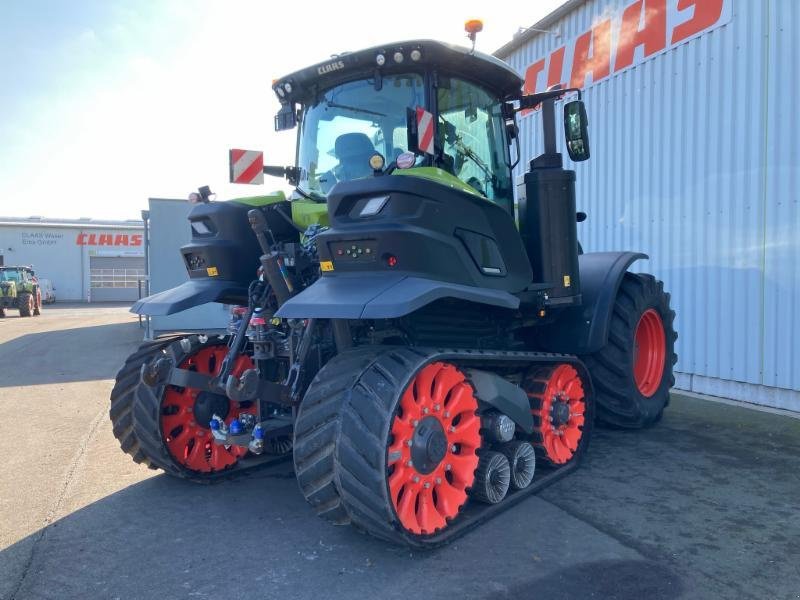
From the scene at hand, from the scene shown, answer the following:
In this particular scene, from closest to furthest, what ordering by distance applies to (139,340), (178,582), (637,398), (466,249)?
1. (178,582)
2. (466,249)
3. (637,398)
4. (139,340)

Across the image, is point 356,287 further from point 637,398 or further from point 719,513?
point 637,398

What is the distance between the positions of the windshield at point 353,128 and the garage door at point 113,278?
126 feet

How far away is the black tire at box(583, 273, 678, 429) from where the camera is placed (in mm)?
5199

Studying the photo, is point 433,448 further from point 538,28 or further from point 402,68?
point 538,28

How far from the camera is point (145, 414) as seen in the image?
4211mm

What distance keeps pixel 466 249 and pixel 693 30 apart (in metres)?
5.58

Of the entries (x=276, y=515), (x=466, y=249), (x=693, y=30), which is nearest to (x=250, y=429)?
(x=276, y=515)

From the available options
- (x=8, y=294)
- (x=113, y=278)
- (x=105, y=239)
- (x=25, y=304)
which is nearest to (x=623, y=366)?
(x=8, y=294)

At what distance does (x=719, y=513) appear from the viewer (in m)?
3.80

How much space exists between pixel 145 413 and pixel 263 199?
5.55 feet

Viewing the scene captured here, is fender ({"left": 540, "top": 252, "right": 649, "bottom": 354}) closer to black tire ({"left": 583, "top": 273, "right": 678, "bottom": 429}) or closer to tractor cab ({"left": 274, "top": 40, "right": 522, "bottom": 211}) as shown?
black tire ({"left": 583, "top": 273, "right": 678, "bottom": 429})

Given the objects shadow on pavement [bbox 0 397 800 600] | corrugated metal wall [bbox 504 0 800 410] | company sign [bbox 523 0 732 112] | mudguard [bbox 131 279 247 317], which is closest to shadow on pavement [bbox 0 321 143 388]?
mudguard [bbox 131 279 247 317]

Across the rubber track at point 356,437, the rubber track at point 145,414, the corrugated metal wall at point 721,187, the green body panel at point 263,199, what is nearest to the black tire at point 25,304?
the corrugated metal wall at point 721,187

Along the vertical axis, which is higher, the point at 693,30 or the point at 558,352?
the point at 693,30
